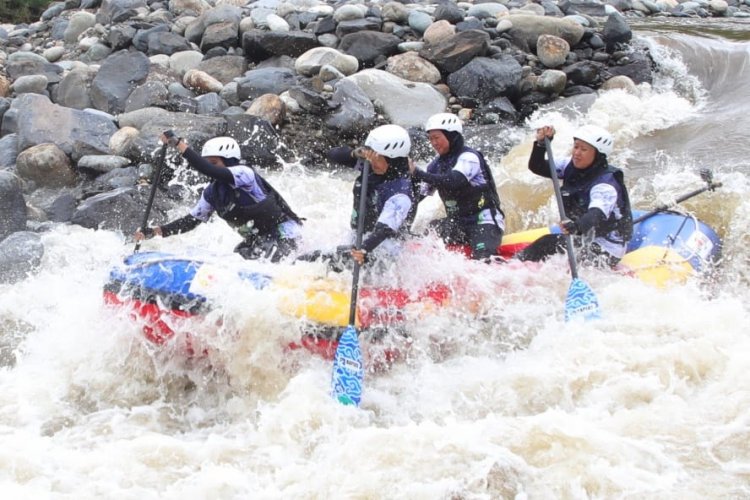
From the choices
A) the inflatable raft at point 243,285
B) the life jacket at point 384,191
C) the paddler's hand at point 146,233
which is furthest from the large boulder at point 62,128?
the life jacket at point 384,191

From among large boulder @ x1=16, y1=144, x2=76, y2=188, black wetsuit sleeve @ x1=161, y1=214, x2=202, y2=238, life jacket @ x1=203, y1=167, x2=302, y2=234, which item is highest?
life jacket @ x1=203, y1=167, x2=302, y2=234

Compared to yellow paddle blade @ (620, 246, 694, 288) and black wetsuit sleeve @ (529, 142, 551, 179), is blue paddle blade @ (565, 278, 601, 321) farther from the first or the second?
black wetsuit sleeve @ (529, 142, 551, 179)

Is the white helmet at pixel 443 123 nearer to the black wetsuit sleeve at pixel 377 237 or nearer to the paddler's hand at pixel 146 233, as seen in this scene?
the black wetsuit sleeve at pixel 377 237

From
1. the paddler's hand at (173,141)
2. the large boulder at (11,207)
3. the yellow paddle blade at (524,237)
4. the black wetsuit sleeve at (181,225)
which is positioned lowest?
the large boulder at (11,207)

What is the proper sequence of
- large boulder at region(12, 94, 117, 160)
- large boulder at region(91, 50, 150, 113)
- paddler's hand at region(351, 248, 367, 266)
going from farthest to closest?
1. large boulder at region(91, 50, 150, 113)
2. large boulder at region(12, 94, 117, 160)
3. paddler's hand at region(351, 248, 367, 266)

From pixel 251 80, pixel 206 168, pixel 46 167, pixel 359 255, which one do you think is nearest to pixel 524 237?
pixel 359 255

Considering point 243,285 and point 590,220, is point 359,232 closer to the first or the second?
point 243,285

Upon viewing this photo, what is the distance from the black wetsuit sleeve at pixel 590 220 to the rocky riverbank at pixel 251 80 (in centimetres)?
476

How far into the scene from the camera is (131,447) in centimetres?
466

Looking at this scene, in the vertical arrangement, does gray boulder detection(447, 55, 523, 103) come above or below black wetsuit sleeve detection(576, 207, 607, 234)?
below

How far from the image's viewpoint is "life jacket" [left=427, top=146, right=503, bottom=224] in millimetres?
6590

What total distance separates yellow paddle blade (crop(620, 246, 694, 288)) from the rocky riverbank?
15.2 feet

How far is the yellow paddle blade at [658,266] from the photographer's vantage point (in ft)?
20.6

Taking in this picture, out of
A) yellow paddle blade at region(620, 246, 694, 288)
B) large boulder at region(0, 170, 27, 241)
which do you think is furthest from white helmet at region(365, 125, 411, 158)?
large boulder at region(0, 170, 27, 241)
